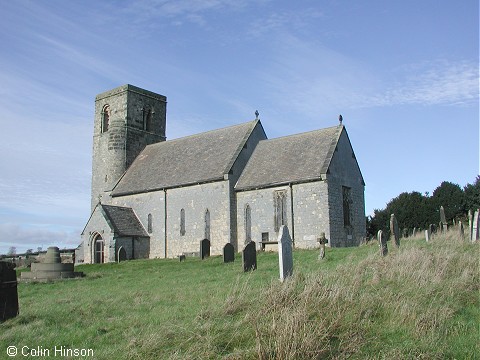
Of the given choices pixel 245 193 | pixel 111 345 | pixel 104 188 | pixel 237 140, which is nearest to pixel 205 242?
pixel 245 193

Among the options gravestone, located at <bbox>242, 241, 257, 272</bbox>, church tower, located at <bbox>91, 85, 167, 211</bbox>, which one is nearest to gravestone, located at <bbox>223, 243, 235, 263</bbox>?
gravestone, located at <bbox>242, 241, 257, 272</bbox>

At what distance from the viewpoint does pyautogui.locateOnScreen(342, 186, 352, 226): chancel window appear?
30000 mm

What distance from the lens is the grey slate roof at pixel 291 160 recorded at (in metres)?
29.2

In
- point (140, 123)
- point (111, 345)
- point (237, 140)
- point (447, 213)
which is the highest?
point (140, 123)

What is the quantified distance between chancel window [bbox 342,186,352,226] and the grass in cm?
1830

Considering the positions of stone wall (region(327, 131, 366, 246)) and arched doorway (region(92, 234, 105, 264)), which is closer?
stone wall (region(327, 131, 366, 246))

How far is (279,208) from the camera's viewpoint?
29438 mm

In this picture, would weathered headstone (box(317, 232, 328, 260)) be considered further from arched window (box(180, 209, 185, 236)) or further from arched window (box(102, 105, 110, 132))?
arched window (box(102, 105, 110, 132))

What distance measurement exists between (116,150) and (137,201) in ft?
20.4

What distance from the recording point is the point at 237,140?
34281 millimetres

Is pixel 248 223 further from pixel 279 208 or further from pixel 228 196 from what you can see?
pixel 279 208

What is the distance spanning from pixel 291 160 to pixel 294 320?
78.4 feet

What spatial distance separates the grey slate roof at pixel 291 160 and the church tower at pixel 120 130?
39.9 ft

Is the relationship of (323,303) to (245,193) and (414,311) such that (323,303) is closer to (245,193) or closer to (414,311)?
(414,311)
